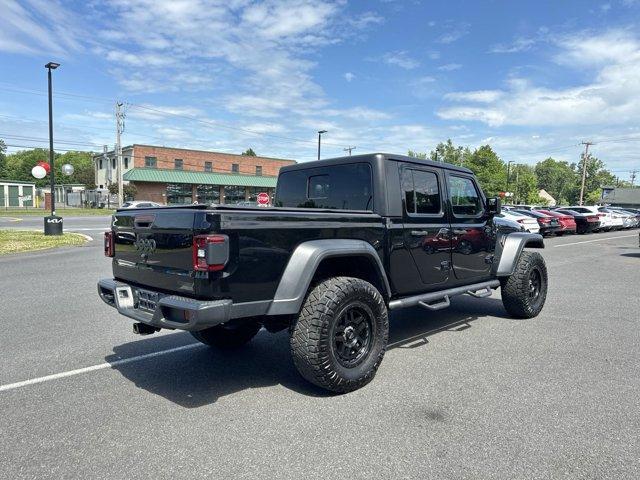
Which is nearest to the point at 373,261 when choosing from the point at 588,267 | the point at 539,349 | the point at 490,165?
the point at 539,349

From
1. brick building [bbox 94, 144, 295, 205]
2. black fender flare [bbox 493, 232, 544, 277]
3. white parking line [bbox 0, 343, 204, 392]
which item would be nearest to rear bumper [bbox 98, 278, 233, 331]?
white parking line [bbox 0, 343, 204, 392]

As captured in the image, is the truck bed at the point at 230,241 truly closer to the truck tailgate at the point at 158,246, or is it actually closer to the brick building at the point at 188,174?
the truck tailgate at the point at 158,246

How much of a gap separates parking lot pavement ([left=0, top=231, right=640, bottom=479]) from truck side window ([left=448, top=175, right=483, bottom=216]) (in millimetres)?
1490

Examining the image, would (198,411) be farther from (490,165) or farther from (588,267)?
(490,165)

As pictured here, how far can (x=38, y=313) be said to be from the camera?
20.1ft

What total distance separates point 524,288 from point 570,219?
22363mm

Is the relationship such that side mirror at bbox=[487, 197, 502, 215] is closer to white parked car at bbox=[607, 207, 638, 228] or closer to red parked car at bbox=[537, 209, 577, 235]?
red parked car at bbox=[537, 209, 577, 235]

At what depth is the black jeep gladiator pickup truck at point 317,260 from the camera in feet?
10.3

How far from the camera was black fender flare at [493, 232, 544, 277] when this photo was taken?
5.84 meters

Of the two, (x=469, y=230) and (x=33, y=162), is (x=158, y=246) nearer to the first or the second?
(x=469, y=230)

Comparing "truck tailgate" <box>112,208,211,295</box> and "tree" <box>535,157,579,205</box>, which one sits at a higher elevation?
"tree" <box>535,157,579,205</box>

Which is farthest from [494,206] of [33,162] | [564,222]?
[33,162]

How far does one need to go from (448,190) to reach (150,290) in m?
3.31

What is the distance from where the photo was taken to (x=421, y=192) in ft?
15.4
